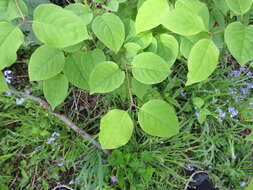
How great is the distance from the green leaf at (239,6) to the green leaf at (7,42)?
0.47 m

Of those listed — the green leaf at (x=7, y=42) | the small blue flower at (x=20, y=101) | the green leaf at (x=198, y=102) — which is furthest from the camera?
the green leaf at (x=198, y=102)

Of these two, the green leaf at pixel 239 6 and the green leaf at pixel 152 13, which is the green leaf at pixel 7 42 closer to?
the green leaf at pixel 152 13

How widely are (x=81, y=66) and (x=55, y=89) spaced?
0.09m

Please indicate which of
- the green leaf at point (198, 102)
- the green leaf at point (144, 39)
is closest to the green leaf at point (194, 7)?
the green leaf at point (144, 39)

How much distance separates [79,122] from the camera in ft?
4.78

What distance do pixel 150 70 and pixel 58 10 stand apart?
255 millimetres

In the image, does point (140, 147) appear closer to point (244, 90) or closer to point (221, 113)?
point (221, 113)

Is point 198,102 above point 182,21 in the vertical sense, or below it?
below

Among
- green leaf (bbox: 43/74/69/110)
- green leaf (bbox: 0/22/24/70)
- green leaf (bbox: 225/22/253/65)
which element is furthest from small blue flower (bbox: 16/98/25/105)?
green leaf (bbox: 225/22/253/65)

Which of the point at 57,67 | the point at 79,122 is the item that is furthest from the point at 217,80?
the point at 57,67

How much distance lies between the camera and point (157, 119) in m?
0.58

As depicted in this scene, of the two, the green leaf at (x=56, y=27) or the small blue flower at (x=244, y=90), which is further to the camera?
the small blue flower at (x=244, y=90)

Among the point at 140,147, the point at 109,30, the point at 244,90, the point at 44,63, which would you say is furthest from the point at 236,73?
the point at 44,63

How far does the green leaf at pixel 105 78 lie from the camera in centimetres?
59
